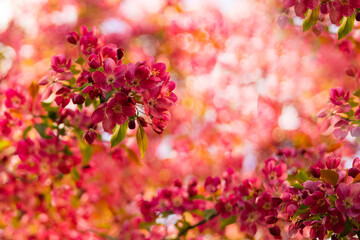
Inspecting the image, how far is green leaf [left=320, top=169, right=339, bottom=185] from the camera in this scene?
1.04m

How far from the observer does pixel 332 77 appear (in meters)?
3.46

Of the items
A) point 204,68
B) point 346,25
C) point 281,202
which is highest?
point 346,25

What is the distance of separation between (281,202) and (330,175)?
0.19m

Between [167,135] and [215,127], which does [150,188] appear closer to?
[167,135]

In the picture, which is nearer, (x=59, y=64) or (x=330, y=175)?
(x=330, y=175)

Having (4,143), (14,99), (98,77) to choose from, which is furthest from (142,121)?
(4,143)

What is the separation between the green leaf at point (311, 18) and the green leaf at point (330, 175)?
53 cm

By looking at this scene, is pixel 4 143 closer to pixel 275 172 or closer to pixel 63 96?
pixel 63 96

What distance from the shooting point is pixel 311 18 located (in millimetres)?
1246

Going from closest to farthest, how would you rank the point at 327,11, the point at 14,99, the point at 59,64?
the point at 327,11
the point at 59,64
the point at 14,99

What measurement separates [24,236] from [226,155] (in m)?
1.81

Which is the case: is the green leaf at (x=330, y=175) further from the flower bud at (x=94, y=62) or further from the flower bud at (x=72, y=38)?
the flower bud at (x=72, y=38)

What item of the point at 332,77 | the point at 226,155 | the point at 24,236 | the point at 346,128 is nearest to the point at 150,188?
the point at 226,155

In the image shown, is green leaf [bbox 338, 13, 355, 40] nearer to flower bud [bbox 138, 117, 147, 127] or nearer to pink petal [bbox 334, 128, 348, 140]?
pink petal [bbox 334, 128, 348, 140]
